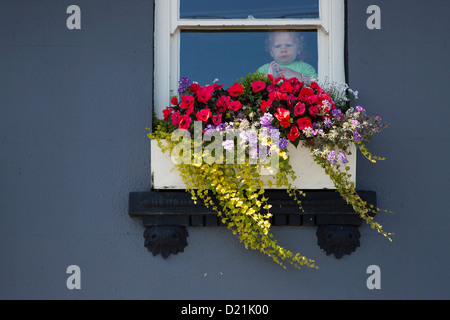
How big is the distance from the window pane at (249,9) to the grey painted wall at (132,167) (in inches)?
10.5

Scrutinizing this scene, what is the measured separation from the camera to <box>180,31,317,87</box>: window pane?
121 inches

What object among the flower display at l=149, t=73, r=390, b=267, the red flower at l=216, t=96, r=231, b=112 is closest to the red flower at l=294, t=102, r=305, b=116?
the flower display at l=149, t=73, r=390, b=267

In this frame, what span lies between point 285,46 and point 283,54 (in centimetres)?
5

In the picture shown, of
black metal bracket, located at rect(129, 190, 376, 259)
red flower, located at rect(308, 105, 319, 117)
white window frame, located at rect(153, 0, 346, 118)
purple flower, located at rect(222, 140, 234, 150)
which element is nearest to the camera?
purple flower, located at rect(222, 140, 234, 150)

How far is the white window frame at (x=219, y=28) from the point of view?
9.78 feet

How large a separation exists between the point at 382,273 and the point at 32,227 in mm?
1950

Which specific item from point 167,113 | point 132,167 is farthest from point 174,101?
point 132,167

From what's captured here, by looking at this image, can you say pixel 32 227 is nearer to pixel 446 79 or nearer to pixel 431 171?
pixel 431 171

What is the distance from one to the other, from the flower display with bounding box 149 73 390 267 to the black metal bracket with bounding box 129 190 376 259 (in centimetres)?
7

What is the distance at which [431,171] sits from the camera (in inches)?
114

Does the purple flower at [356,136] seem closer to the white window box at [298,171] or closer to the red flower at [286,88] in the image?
the white window box at [298,171]

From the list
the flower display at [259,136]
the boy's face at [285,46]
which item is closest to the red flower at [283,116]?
the flower display at [259,136]

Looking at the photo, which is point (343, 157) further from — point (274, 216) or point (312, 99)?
point (274, 216)

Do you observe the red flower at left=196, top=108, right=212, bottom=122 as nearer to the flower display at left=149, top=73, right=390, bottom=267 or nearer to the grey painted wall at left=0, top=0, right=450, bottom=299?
the flower display at left=149, top=73, right=390, bottom=267
